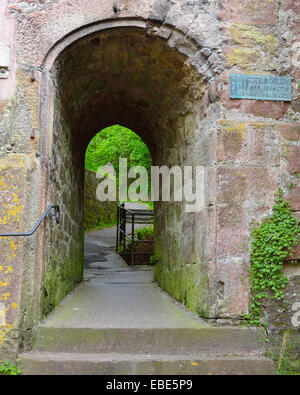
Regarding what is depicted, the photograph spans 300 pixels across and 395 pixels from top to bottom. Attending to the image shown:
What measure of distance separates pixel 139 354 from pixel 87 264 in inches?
191

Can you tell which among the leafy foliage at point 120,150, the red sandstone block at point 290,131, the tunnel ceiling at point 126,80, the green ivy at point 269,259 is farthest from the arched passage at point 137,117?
the leafy foliage at point 120,150

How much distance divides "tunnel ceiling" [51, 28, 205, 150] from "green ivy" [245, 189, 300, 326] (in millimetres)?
1350

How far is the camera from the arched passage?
11.1ft

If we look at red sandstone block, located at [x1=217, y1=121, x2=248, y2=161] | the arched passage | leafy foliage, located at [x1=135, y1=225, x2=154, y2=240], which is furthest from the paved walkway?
leafy foliage, located at [x1=135, y1=225, x2=154, y2=240]

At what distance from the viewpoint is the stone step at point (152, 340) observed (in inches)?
116

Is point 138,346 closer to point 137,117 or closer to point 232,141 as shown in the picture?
point 232,141

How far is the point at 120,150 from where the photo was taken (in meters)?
11.2

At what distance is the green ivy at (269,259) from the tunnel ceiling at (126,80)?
135 cm

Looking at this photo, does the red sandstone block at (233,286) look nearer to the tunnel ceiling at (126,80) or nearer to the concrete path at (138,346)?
the concrete path at (138,346)

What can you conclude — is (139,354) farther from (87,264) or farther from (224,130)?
(87,264)

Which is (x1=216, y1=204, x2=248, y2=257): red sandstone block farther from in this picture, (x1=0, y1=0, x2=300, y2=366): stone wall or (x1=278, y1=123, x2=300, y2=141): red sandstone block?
(x1=278, y1=123, x2=300, y2=141): red sandstone block

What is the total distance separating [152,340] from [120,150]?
862 centimetres

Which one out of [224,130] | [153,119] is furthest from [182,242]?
[153,119]

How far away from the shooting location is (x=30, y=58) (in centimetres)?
322
